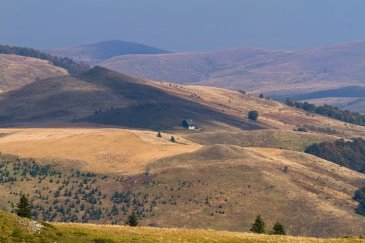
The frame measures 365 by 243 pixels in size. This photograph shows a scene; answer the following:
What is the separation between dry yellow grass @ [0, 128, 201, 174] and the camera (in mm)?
164500

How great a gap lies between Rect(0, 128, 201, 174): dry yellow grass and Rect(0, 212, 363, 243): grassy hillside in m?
110

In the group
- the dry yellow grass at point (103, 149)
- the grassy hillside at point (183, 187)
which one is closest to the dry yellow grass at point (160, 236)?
the grassy hillside at point (183, 187)

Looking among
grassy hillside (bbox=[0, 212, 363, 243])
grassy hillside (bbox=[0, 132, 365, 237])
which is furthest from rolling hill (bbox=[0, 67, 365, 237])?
grassy hillside (bbox=[0, 212, 363, 243])

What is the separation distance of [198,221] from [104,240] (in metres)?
85.3

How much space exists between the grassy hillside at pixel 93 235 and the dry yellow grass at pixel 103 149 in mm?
110229

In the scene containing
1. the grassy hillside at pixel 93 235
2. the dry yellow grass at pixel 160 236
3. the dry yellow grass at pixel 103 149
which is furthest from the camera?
the dry yellow grass at pixel 103 149

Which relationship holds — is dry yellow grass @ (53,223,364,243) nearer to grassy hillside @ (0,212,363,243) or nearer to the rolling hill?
grassy hillside @ (0,212,363,243)

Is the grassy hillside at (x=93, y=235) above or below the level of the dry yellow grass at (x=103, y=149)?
above

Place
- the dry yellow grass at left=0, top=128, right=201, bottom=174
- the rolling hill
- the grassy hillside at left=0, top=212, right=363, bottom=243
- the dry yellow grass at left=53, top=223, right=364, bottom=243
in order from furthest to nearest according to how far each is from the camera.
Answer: the dry yellow grass at left=0, top=128, right=201, bottom=174 < the rolling hill < the dry yellow grass at left=53, top=223, right=364, bottom=243 < the grassy hillside at left=0, top=212, right=363, bottom=243

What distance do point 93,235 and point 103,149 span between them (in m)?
139

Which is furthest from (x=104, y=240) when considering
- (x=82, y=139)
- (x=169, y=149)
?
(x=82, y=139)

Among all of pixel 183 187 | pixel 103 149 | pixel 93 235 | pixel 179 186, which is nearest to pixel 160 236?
pixel 93 235

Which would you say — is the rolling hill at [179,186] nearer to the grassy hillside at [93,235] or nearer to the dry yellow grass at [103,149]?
the dry yellow grass at [103,149]

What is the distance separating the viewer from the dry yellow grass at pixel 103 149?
540 ft
